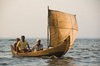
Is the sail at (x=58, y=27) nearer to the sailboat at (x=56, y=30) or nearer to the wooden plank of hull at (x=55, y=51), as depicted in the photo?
the sailboat at (x=56, y=30)

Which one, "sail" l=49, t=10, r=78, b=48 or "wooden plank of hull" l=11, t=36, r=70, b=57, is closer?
"wooden plank of hull" l=11, t=36, r=70, b=57

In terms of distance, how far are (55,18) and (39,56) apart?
3.36 metres

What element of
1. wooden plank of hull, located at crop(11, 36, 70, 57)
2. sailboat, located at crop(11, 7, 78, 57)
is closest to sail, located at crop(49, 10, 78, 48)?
sailboat, located at crop(11, 7, 78, 57)

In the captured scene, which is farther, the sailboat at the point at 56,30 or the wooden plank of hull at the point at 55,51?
the sailboat at the point at 56,30

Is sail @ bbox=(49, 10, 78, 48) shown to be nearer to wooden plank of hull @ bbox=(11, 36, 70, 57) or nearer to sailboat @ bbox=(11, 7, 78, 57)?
sailboat @ bbox=(11, 7, 78, 57)

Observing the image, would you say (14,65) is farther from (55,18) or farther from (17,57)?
(55,18)

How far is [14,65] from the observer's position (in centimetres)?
1427

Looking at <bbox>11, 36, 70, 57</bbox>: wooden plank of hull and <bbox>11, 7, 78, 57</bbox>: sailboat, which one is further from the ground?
<bbox>11, 7, 78, 57</bbox>: sailboat

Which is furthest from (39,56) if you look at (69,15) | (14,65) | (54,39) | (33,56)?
(69,15)

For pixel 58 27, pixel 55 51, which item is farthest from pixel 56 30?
pixel 55 51

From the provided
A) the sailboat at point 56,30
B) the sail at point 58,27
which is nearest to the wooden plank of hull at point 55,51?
the sailboat at point 56,30

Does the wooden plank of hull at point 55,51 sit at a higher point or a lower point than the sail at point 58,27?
lower

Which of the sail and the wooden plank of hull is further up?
the sail

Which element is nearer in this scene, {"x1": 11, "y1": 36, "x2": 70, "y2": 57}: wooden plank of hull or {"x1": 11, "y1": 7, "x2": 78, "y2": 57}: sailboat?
{"x1": 11, "y1": 36, "x2": 70, "y2": 57}: wooden plank of hull
